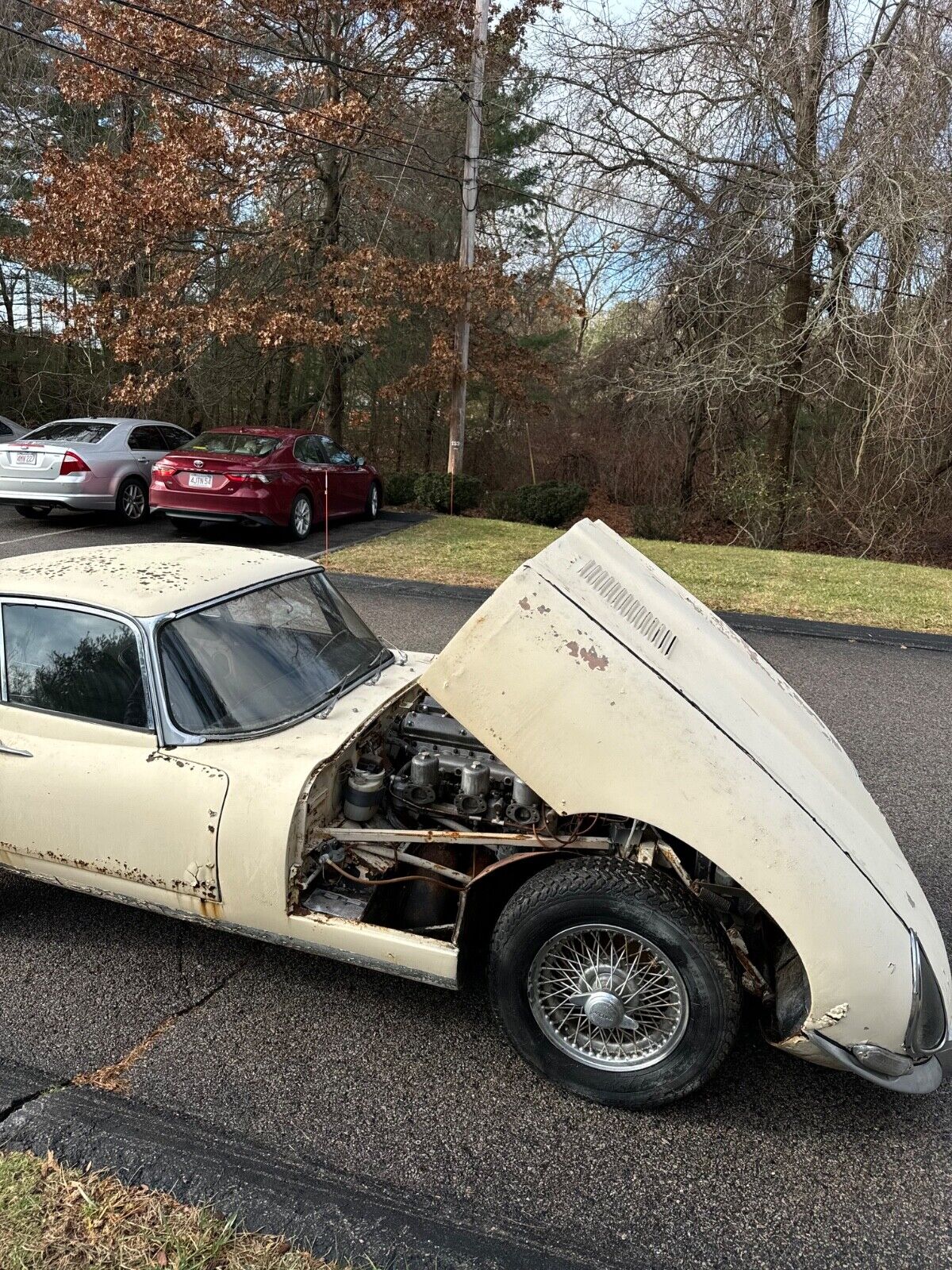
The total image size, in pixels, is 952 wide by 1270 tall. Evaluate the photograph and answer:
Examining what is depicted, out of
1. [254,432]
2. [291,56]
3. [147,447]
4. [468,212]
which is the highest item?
[291,56]

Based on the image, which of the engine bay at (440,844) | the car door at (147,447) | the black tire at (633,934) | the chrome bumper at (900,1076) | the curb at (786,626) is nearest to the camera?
the chrome bumper at (900,1076)

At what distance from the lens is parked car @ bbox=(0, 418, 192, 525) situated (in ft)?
39.4

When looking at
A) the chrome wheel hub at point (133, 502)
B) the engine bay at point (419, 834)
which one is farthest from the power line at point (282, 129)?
the engine bay at point (419, 834)

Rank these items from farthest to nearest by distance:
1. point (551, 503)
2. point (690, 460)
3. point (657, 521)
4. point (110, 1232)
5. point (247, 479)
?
1. point (690, 460)
2. point (657, 521)
3. point (551, 503)
4. point (247, 479)
5. point (110, 1232)

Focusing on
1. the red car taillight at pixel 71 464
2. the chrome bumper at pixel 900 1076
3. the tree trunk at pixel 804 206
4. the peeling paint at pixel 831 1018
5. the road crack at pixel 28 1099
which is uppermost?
the tree trunk at pixel 804 206

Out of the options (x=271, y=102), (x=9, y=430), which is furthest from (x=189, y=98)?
(x=9, y=430)

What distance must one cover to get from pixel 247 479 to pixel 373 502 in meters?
3.95

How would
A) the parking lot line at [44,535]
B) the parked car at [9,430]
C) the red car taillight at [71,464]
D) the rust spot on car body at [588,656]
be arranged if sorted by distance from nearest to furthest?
1. the rust spot on car body at [588,656]
2. the parking lot line at [44,535]
3. the red car taillight at [71,464]
4. the parked car at [9,430]

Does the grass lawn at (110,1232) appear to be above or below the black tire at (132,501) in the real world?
below

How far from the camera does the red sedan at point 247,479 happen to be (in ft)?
36.4

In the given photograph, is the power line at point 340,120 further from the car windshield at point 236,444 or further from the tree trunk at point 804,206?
the car windshield at point 236,444

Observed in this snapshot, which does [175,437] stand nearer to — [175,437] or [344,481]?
[175,437]

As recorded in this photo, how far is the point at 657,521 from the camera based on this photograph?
18.5 metres

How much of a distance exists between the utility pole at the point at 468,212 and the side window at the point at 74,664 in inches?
565
